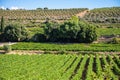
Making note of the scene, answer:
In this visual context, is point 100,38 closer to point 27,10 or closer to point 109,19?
point 109,19

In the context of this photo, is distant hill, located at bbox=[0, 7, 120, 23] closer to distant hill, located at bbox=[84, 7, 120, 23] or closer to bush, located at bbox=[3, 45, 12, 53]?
distant hill, located at bbox=[84, 7, 120, 23]

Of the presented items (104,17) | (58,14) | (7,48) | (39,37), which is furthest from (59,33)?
(58,14)

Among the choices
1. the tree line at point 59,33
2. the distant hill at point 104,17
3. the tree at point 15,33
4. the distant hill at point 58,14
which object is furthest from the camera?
the distant hill at point 58,14

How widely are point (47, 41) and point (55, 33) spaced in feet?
9.77

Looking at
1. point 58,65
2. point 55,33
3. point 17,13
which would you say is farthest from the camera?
point 17,13

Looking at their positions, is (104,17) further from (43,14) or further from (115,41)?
A: (115,41)

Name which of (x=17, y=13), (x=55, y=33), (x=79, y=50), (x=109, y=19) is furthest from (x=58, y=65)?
(x=17, y=13)

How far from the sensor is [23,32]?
74062 millimetres

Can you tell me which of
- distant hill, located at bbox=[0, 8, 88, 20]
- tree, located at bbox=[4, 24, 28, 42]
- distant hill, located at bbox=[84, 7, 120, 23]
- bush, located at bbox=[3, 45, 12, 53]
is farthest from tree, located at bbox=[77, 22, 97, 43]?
distant hill, located at bbox=[0, 8, 88, 20]

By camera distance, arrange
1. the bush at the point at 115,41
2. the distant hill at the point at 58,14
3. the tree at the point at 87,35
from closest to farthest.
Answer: the bush at the point at 115,41, the tree at the point at 87,35, the distant hill at the point at 58,14

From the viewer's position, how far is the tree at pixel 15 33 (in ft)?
241

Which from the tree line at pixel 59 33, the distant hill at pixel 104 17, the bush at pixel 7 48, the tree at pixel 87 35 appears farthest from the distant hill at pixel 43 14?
the bush at pixel 7 48

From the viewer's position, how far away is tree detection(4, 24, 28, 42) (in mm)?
73312

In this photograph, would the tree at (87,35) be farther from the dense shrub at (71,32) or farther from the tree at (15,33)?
the tree at (15,33)
